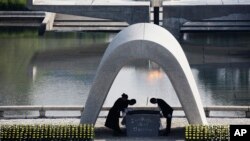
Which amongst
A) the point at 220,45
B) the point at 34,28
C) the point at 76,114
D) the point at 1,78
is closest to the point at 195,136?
the point at 76,114

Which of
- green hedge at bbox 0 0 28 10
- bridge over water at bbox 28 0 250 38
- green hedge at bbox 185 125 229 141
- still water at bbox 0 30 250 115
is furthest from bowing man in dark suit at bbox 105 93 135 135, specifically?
green hedge at bbox 0 0 28 10

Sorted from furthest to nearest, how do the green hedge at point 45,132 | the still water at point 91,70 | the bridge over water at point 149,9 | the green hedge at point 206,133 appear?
the bridge over water at point 149,9 → the still water at point 91,70 → the green hedge at point 45,132 → the green hedge at point 206,133

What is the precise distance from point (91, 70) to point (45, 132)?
19066 millimetres

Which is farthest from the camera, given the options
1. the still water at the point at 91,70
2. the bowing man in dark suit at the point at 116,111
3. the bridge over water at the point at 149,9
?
the bridge over water at the point at 149,9

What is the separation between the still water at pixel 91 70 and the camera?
4009 centimetres

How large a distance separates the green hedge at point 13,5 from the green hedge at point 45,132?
3368cm

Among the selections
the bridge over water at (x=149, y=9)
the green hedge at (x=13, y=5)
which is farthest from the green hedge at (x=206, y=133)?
the green hedge at (x=13, y=5)

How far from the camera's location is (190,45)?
53.3 m

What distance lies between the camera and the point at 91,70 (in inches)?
1843

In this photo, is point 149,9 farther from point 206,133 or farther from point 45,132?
point 206,133

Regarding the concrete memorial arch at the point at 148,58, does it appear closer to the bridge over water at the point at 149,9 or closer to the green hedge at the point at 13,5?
the bridge over water at the point at 149,9

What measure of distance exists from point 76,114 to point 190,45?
64.9 ft

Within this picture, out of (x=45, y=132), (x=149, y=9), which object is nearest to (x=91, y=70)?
(x=149, y=9)

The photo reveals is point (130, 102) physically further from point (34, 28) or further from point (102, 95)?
point (34, 28)
